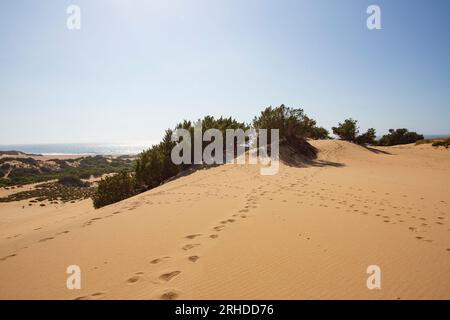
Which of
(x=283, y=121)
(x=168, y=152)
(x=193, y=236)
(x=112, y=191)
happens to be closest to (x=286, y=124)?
(x=283, y=121)

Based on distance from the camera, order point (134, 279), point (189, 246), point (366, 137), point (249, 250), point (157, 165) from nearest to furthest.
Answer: point (134, 279) < point (249, 250) < point (189, 246) < point (157, 165) < point (366, 137)

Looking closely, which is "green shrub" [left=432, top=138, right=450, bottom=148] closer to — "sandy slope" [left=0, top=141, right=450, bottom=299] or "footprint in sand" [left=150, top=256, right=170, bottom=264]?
"sandy slope" [left=0, top=141, right=450, bottom=299]

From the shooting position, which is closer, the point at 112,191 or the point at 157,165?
the point at 112,191

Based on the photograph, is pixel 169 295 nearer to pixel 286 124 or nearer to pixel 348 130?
pixel 286 124

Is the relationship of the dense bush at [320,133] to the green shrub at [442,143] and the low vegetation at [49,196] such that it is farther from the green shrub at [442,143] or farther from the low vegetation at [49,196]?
the low vegetation at [49,196]

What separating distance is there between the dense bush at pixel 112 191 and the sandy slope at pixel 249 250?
7.07m

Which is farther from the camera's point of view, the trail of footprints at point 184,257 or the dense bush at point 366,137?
the dense bush at point 366,137

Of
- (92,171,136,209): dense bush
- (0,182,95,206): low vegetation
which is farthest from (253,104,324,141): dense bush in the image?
(0,182,95,206): low vegetation

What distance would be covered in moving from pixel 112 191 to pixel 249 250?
12393mm

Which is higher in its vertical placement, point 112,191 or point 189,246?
point 189,246

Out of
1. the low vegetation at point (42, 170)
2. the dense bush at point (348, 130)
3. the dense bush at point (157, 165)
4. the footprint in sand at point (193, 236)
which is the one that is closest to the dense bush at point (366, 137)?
the dense bush at point (348, 130)

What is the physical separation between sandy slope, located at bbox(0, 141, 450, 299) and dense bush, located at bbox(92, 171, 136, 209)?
7.07m

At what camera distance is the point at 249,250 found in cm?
433

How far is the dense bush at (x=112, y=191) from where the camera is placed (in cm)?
1474
